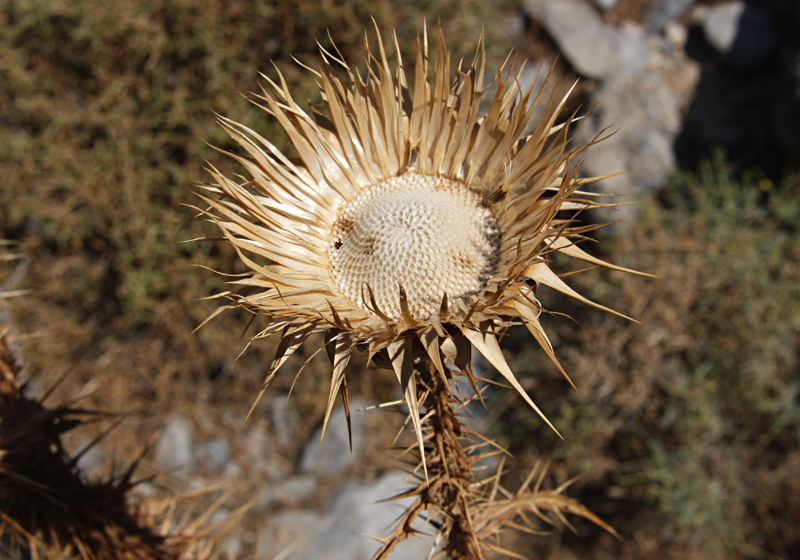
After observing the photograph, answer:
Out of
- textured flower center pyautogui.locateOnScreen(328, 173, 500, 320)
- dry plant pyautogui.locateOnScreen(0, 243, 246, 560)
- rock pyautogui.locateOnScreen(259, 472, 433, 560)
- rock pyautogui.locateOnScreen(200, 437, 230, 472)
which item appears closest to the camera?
textured flower center pyautogui.locateOnScreen(328, 173, 500, 320)

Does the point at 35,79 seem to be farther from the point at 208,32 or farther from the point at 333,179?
the point at 333,179

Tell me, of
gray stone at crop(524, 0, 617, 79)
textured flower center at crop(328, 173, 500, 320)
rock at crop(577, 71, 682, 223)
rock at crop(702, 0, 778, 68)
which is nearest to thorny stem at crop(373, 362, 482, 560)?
textured flower center at crop(328, 173, 500, 320)

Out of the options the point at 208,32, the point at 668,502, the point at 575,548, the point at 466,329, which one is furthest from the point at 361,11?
the point at 575,548

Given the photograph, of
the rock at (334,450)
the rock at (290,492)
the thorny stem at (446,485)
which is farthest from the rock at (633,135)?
the thorny stem at (446,485)

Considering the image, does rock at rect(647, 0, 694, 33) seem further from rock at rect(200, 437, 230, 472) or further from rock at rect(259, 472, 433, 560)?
rock at rect(200, 437, 230, 472)

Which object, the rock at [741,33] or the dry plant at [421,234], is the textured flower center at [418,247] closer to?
the dry plant at [421,234]
